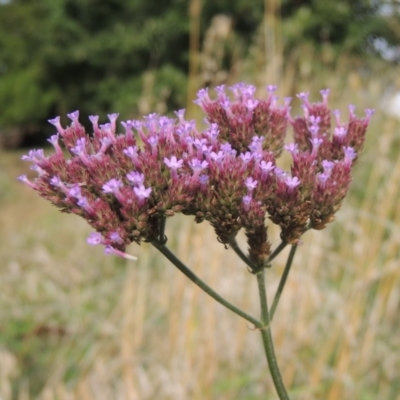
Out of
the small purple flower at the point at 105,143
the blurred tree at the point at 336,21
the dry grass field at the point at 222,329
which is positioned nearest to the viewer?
the small purple flower at the point at 105,143

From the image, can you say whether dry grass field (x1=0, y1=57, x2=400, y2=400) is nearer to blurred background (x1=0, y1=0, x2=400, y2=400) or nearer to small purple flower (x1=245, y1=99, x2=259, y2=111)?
blurred background (x1=0, y1=0, x2=400, y2=400)

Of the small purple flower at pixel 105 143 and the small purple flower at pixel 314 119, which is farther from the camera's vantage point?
the small purple flower at pixel 314 119

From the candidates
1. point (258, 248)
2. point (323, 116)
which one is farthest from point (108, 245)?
point (323, 116)

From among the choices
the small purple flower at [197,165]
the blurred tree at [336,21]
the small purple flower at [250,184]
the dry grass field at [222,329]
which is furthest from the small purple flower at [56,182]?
the blurred tree at [336,21]

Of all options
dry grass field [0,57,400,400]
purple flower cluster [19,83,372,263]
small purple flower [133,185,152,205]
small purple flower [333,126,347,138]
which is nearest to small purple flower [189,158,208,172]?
purple flower cluster [19,83,372,263]

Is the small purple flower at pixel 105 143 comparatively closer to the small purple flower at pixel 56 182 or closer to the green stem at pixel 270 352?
the small purple flower at pixel 56 182

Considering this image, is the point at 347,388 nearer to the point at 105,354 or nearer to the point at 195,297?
the point at 195,297
